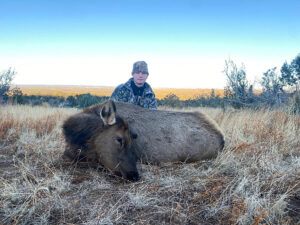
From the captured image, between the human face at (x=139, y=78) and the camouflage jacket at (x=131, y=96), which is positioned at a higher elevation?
the human face at (x=139, y=78)

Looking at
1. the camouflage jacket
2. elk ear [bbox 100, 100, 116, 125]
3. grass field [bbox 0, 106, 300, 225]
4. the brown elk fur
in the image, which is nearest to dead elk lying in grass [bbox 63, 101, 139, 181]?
elk ear [bbox 100, 100, 116, 125]

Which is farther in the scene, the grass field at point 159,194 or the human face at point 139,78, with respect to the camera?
the human face at point 139,78

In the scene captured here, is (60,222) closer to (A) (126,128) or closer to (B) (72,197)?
(B) (72,197)

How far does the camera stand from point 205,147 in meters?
4.60

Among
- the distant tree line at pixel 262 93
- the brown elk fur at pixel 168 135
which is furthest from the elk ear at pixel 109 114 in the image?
the distant tree line at pixel 262 93

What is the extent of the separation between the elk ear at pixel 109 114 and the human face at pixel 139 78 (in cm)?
326

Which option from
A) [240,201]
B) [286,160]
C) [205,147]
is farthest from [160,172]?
[286,160]

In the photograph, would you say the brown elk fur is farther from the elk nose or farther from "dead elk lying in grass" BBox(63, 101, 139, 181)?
the elk nose

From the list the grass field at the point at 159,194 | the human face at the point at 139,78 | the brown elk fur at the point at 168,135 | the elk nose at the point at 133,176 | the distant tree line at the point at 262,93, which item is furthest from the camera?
the distant tree line at the point at 262,93

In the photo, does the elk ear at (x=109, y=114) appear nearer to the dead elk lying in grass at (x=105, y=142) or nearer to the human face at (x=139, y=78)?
the dead elk lying in grass at (x=105, y=142)

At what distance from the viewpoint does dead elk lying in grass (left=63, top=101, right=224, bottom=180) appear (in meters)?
3.61

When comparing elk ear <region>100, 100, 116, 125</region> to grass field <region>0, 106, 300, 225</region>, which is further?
elk ear <region>100, 100, 116, 125</region>

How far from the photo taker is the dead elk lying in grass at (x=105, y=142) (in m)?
3.44

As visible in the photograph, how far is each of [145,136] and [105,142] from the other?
0.94 m
